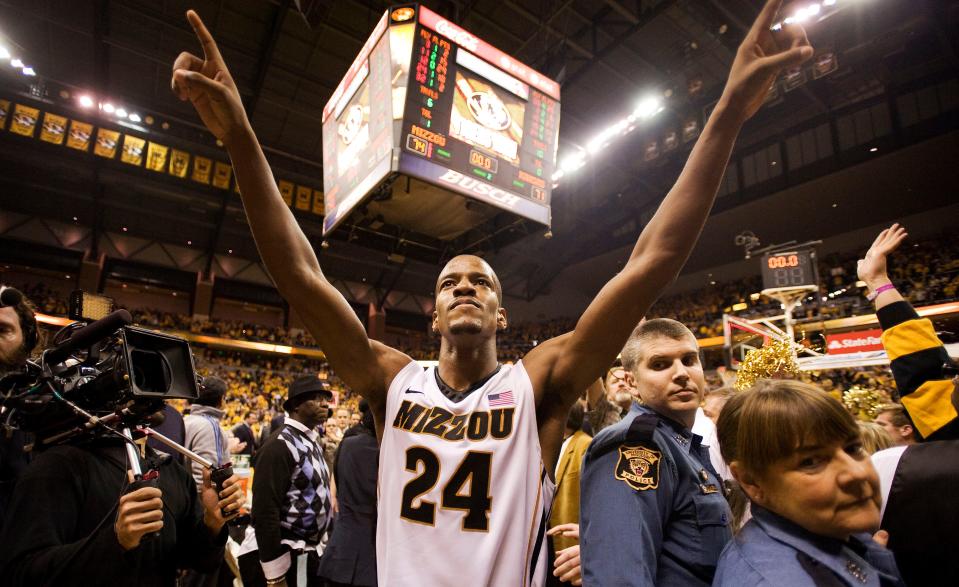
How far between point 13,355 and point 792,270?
8.05 meters

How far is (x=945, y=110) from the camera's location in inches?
465

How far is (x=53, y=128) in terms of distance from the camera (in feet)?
45.7

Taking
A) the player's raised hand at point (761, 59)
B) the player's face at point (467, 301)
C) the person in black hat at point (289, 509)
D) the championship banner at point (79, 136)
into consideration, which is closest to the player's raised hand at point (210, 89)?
the player's face at point (467, 301)

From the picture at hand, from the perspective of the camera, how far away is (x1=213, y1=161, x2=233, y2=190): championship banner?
15625 millimetres

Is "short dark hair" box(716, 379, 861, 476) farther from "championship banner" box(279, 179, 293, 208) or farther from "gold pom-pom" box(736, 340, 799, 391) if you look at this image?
"championship banner" box(279, 179, 293, 208)

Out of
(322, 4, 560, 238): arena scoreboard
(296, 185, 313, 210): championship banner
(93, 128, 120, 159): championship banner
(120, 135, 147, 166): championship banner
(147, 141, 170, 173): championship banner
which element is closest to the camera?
(322, 4, 560, 238): arena scoreboard

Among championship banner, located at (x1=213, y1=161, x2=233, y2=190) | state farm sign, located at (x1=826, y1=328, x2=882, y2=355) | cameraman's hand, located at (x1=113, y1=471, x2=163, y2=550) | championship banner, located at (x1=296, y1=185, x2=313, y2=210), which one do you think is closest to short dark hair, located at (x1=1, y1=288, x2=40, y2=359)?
cameraman's hand, located at (x1=113, y1=471, x2=163, y2=550)

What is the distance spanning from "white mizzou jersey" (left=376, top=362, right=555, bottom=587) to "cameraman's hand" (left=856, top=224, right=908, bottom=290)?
1.60 m

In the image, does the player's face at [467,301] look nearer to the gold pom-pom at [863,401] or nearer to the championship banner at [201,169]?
the gold pom-pom at [863,401]

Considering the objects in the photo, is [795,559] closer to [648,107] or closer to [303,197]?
[648,107]

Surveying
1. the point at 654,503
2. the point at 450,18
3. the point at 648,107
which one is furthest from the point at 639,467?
the point at 648,107

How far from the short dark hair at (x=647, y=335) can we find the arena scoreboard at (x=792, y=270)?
237 inches

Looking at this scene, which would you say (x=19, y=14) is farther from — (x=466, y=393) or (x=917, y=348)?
(x=917, y=348)

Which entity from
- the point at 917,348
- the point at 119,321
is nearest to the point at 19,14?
the point at 119,321
